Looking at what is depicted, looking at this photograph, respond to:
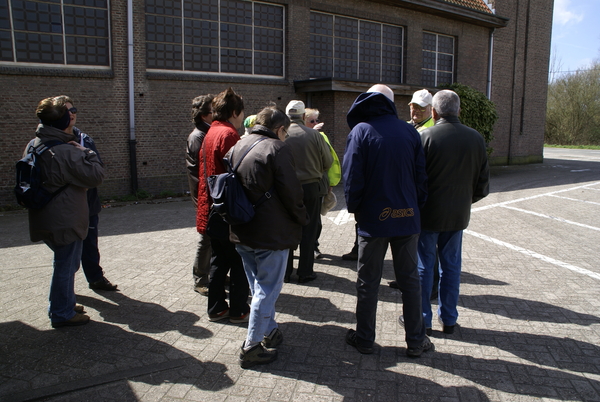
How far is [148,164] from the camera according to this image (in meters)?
12.4

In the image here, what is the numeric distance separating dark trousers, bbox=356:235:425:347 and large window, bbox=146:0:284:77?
1059 centimetres

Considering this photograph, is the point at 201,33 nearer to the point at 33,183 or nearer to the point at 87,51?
the point at 87,51

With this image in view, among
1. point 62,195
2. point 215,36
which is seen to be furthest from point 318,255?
point 215,36

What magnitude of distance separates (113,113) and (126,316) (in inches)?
337

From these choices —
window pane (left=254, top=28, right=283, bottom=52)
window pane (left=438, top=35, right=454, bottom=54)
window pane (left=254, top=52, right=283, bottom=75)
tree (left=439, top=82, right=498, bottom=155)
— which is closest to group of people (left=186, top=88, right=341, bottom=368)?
window pane (left=254, top=52, right=283, bottom=75)

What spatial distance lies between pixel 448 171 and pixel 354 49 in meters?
13.5

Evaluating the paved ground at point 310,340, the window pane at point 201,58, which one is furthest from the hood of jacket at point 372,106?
the window pane at point 201,58

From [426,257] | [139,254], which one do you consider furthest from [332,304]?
[139,254]

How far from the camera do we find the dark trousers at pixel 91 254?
4.92 meters

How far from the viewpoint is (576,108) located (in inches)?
1460

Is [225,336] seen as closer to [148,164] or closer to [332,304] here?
[332,304]

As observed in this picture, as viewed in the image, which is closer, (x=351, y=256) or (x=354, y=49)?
(x=351, y=256)

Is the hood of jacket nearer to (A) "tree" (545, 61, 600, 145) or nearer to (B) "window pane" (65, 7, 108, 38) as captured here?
(B) "window pane" (65, 7, 108, 38)

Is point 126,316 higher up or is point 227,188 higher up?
point 227,188
